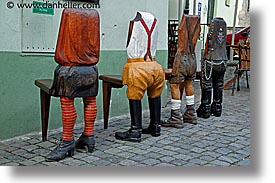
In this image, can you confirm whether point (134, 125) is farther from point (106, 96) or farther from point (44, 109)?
point (44, 109)

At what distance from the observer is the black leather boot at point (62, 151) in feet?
14.7

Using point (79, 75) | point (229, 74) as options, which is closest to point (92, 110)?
point (79, 75)

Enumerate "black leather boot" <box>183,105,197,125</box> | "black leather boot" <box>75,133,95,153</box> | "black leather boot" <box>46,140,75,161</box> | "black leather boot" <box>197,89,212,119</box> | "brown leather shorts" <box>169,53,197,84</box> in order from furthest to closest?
"black leather boot" <box>197,89,212,119</box>
"black leather boot" <box>183,105,197,125</box>
"brown leather shorts" <box>169,53,197,84</box>
"black leather boot" <box>75,133,95,153</box>
"black leather boot" <box>46,140,75,161</box>

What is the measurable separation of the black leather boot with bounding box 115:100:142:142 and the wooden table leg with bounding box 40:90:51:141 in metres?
0.88

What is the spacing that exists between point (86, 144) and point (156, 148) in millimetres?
823

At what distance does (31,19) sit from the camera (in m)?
5.28

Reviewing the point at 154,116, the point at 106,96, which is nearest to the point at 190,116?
the point at 154,116

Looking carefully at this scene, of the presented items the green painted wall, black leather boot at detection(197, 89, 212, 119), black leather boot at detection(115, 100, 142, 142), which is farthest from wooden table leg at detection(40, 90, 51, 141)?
black leather boot at detection(197, 89, 212, 119)

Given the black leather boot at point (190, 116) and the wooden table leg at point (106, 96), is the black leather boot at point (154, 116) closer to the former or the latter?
the wooden table leg at point (106, 96)

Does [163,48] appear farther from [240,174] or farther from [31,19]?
[240,174]

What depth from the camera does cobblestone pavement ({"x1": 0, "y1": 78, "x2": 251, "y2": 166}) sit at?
4.58 m

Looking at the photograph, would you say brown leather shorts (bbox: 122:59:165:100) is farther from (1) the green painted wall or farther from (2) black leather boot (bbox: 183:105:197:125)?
(2) black leather boot (bbox: 183:105:197:125)

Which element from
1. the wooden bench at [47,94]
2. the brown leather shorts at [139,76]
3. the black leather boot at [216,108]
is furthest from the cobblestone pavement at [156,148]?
the brown leather shorts at [139,76]

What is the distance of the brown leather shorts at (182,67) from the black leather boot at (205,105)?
2.56ft
